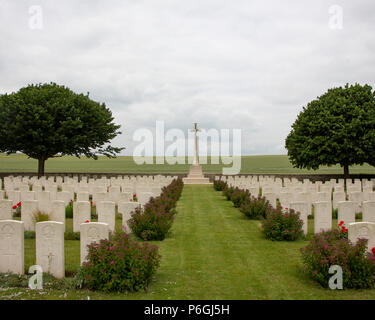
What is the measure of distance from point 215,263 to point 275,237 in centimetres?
310

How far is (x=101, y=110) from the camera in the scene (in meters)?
37.1

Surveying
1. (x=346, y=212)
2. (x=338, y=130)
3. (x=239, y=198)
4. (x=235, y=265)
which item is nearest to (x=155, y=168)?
(x=338, y=130)

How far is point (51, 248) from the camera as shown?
7.29 m

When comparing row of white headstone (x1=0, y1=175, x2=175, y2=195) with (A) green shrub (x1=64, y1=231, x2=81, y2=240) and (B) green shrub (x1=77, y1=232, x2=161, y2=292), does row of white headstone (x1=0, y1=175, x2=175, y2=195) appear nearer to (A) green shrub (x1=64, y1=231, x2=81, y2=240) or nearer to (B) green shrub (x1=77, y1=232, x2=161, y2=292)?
(A) green shrub (x1=64, y1=231, x2=81, y2=240)

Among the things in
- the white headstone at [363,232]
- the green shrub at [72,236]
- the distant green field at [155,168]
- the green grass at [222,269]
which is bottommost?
the green grass at [222,269]

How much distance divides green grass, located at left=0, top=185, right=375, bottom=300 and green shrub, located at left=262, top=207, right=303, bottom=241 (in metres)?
0.27

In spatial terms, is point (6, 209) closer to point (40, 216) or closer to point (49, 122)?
point (40, 216)

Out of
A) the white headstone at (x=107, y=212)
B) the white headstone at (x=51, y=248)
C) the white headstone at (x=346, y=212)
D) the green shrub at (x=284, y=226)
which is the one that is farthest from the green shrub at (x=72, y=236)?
the white headstone at (x=346, y=212)

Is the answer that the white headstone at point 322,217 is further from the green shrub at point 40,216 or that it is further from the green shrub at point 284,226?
the green shrub at point 40,216

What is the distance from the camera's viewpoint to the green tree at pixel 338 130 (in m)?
30.3

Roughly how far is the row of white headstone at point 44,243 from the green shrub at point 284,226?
17.0 ft

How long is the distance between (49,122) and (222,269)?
28207 millimetres
